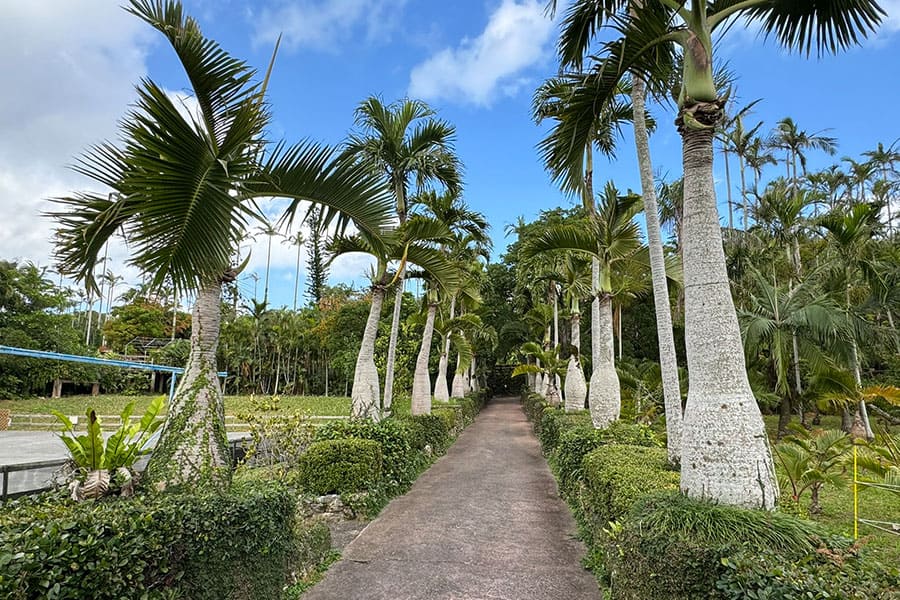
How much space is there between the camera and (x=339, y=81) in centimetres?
874

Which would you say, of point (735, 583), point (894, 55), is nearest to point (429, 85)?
point (894, 55)

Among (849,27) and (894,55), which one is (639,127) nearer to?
(849,27)

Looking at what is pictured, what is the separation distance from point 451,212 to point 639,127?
6.26 m

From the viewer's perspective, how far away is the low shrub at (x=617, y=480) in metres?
3.81

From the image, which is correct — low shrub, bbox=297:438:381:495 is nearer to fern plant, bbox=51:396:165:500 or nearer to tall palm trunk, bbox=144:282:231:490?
tall palm trunk, bbox=144:282:231:490

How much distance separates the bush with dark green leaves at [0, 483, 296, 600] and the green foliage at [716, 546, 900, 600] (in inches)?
Answer: 109

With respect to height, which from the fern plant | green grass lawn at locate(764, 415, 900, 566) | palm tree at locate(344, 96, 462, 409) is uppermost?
palm tree at locate(344, 96, 462, 409)

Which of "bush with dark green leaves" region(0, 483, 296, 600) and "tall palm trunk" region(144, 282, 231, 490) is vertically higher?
"tall palm trunk" region(144, 282, 231, 490)

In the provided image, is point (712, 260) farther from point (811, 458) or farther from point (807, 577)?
point (811, 458)

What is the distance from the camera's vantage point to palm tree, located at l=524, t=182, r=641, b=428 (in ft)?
26.8

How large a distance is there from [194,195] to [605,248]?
22.6ft

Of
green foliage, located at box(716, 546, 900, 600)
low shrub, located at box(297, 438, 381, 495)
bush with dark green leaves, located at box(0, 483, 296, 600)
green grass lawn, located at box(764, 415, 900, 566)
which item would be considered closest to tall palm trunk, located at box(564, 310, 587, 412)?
green grass lawn, located at box(764, 415, 900, 566)

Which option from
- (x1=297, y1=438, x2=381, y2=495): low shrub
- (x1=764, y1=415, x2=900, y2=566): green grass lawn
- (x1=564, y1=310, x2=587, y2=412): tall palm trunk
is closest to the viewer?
(x1=764, y1=415, x2=900, y2=566): green grass lawn

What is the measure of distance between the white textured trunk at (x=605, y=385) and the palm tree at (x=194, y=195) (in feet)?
18.0
